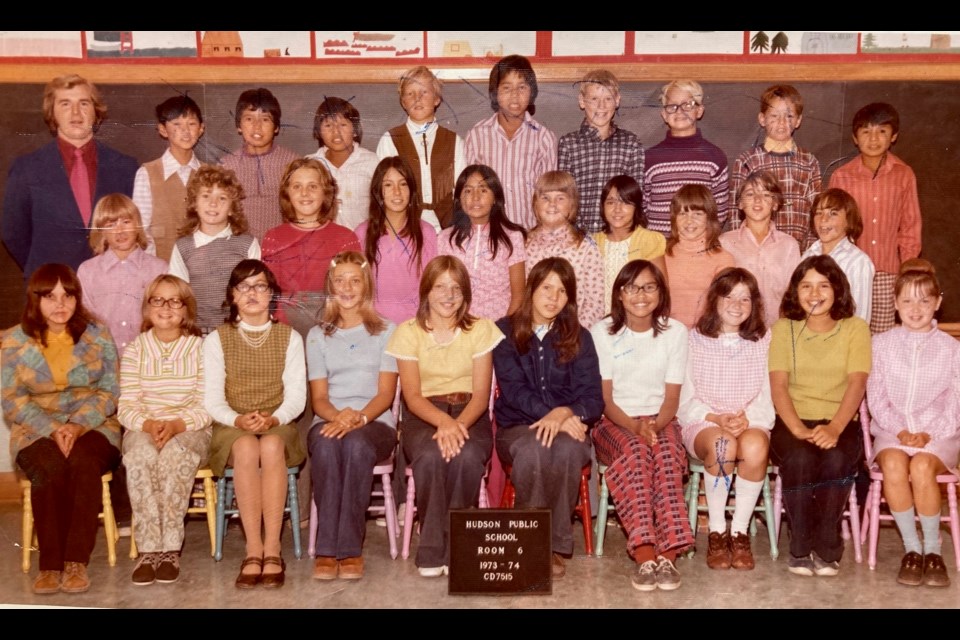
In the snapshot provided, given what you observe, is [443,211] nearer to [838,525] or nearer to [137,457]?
[137,457]

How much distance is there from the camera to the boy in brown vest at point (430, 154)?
14.6 feet

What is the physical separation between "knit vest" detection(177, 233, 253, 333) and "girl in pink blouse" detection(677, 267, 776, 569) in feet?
6.96

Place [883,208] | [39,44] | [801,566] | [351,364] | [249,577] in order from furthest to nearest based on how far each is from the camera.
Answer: [883,208], [39,44], [351,364], [801,566], [249,577]

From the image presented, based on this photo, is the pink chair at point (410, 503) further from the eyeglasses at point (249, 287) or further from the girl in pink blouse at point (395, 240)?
the eyeglasses at point (249, 287)

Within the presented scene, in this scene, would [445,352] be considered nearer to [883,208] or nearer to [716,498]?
[716,498]

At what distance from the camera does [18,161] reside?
439 cm

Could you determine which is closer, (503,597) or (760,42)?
(503,597)

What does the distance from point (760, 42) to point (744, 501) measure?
6.82ft

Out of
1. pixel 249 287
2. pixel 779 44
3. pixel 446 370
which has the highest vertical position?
pixel 779 44

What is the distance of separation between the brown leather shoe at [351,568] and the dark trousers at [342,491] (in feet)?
0.07

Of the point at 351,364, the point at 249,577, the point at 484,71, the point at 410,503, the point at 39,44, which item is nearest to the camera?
the point at 249,577

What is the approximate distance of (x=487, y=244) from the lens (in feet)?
14.3

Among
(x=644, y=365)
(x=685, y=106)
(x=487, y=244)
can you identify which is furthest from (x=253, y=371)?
(x=685, y=106)

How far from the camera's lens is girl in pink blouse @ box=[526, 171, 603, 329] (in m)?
4.33
